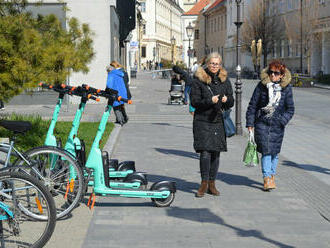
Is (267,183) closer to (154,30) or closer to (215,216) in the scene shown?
(215,216)

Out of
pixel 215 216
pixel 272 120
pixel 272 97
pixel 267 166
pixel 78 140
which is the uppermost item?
pixel 272 97

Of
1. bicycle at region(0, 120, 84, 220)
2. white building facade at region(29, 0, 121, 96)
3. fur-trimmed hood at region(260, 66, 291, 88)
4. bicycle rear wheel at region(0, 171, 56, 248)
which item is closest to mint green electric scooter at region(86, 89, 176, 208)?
bicycle at region(0, 120, 84, 220)

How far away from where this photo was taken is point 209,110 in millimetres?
7637

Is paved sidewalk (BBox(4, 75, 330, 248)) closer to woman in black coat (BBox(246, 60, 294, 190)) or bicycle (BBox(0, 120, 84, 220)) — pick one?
bicycle (BBox(0, 120, 84, 220))

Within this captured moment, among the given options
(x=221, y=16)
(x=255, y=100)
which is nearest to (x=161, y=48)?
(x=221, y=16)

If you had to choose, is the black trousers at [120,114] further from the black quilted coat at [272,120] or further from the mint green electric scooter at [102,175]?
the mint green electric scooter at [102,175]

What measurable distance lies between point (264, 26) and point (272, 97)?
5397 cm

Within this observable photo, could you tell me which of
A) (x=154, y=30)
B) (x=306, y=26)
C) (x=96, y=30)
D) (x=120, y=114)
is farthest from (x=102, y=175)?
(x=154, y=30)

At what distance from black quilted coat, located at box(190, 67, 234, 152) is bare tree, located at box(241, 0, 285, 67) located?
53.1 meters

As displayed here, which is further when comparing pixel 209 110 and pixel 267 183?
pixel 267 183

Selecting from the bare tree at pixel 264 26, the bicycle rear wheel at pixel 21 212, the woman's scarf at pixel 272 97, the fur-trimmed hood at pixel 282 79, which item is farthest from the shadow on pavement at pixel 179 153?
the bare tree at pixel 264 26

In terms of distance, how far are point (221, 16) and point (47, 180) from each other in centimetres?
8944

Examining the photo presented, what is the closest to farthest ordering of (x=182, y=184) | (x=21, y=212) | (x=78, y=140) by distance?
(x=21, y=212) < (x=78, y=140) < (x=182, y=184)

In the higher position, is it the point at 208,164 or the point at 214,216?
the point at 208,164
